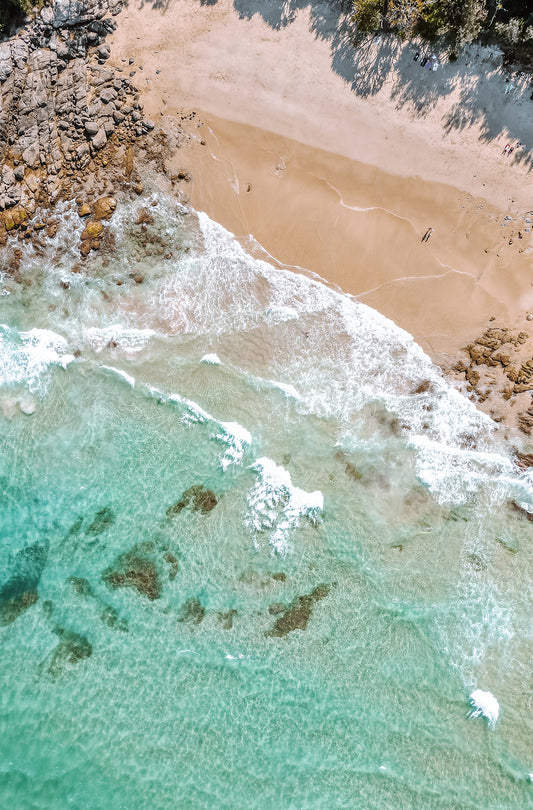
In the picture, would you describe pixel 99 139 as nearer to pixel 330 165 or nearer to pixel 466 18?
pixel 330 165

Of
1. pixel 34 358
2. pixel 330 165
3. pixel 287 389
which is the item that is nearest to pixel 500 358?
pixel 287 389

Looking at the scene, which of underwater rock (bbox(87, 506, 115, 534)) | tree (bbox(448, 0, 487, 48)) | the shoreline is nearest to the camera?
tree (bbox(448, 0, 487, 48))

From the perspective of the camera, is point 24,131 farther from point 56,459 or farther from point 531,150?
point 531,150

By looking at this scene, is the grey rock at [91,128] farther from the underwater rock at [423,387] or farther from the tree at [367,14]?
the underwater rock at [423,387]

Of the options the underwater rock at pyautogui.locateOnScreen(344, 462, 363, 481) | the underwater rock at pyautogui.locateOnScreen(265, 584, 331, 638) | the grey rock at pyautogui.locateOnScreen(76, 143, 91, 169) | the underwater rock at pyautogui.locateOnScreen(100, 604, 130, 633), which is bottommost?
the underwater rock at pyautogui.locateOnScreen(100, 604, 130, 633)

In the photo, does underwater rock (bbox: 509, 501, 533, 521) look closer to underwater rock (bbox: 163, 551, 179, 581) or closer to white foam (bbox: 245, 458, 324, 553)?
white foam (bbox: 245, 458, 324, 553)

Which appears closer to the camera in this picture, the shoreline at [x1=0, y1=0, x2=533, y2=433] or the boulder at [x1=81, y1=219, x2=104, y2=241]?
the shoreline at [x1=0, y1=0, x2=533, y2=433]

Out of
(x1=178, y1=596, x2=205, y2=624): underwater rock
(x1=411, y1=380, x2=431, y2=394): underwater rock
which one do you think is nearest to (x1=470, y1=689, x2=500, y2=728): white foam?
(x1=178, y1=596, x2=205, y2=624): underwater rock
